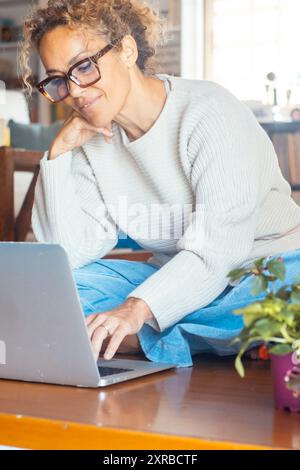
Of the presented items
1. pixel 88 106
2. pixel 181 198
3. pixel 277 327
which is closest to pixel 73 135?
pixel 88 106

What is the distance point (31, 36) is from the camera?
66.6 inches

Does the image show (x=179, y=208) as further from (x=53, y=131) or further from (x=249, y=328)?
(x=53, y=131)

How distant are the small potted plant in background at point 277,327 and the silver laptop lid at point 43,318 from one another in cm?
30

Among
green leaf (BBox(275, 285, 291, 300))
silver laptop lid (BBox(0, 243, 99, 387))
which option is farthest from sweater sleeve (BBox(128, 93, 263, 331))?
green leaf (BBox(275, 285, 291, 300))

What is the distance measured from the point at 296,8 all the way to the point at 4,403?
4.81m

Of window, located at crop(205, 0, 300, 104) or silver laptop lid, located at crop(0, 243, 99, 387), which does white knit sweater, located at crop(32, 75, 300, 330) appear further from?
window, located at crop(205, 0, 300, 104)

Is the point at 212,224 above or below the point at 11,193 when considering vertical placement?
above

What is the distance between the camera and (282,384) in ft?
3.80

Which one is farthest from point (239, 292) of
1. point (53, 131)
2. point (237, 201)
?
point (53, 131)

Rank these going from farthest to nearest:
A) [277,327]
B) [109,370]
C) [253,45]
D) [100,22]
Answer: [253,45]
[100,22]
[109,370]
[277,327]

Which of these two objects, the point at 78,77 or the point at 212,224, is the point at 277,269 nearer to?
the point at 212,224

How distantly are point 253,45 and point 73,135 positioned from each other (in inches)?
165

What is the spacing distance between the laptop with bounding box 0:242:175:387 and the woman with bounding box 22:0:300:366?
66 mm

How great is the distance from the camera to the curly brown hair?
1624 millimetres
